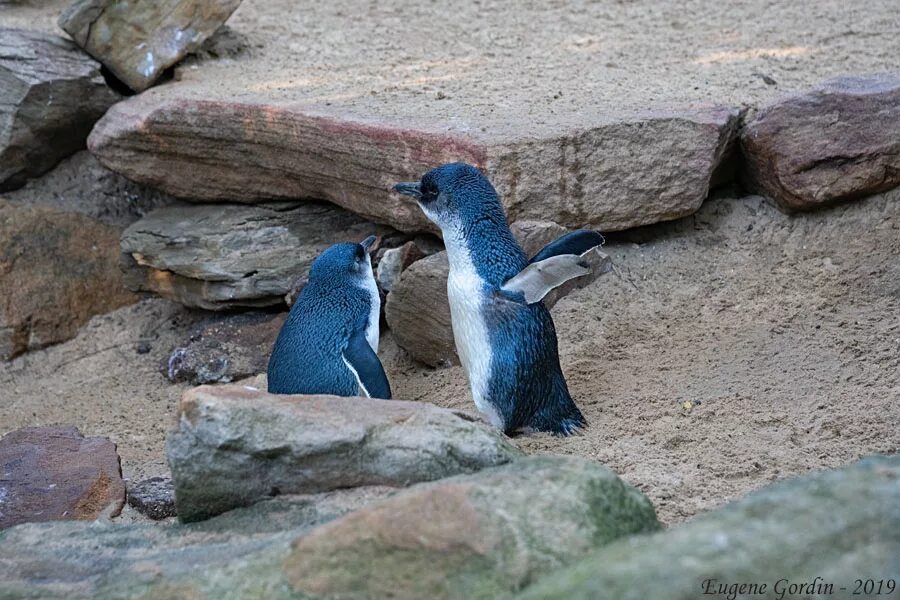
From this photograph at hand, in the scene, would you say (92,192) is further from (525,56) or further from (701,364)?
(701,364)

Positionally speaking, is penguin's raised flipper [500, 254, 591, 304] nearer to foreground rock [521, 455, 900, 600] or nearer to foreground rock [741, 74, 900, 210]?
foreground rock [741, 74, 900, 210]

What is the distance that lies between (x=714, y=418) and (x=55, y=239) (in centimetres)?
405

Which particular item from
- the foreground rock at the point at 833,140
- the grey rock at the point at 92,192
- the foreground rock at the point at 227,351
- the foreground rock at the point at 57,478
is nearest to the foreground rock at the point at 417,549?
the foreground rock at the point at 57,478

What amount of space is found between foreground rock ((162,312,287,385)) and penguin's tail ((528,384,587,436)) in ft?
6.38

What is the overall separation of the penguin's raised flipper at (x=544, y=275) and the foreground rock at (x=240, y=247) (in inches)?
69.0

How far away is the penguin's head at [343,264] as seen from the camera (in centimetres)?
485

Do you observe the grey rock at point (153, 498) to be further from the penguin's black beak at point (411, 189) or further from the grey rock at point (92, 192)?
the grey rock at point (92, 192)

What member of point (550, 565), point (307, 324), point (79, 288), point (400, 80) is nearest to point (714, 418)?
point (307, 324)

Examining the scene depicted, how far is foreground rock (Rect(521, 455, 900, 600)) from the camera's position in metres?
1.92

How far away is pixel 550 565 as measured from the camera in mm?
2264

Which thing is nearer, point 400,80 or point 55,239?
point 400,80

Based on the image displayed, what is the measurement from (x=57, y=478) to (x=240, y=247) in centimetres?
213

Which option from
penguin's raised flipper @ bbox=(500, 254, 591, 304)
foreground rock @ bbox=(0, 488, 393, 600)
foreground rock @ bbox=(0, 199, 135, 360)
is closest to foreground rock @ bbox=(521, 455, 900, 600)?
foreground rock @ bbox=(0, 488, 393, 600)

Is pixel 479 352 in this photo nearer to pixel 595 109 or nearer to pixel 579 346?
pixel 579 346
